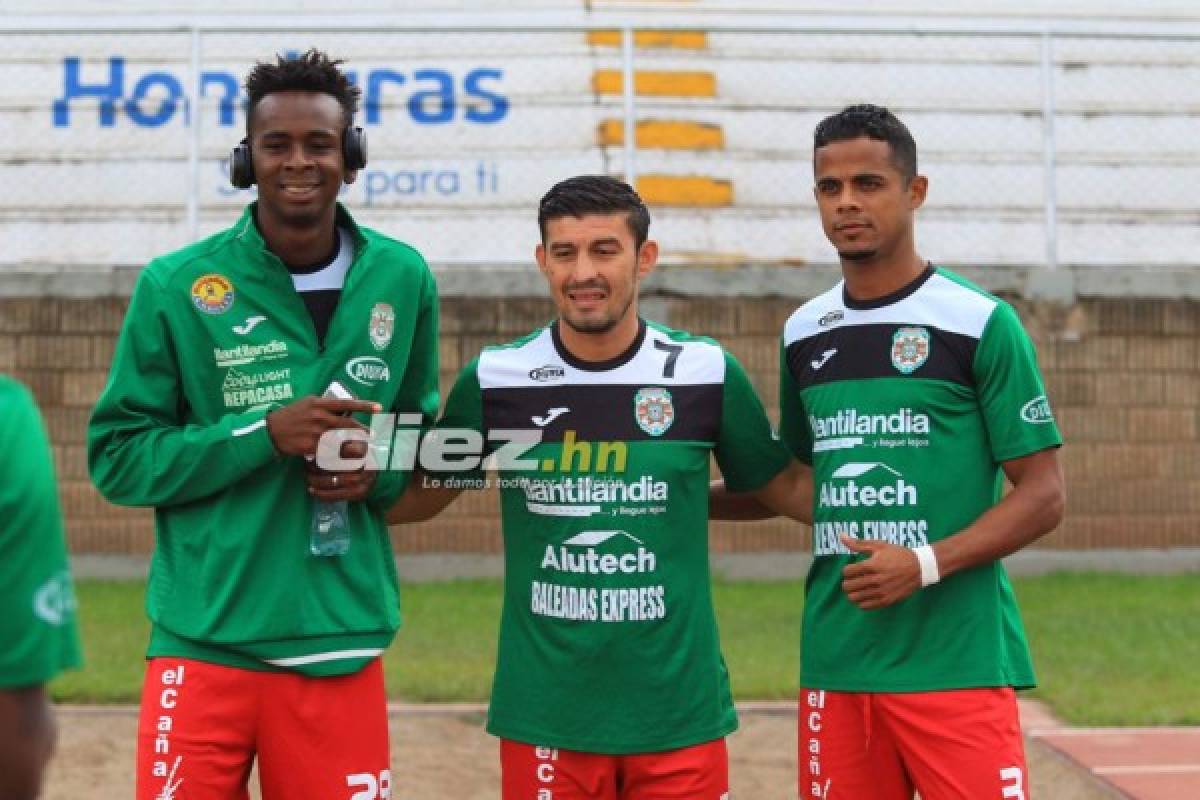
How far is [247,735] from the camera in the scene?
4141mm

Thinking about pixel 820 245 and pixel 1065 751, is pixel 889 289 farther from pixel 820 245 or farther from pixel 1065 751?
pixel 820 245

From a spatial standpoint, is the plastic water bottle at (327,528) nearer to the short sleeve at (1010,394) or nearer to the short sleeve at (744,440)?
the short sleeve at (744,440)

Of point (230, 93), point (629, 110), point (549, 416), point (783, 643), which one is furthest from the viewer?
point (230, 93)

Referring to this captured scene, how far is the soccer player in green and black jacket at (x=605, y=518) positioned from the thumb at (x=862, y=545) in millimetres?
387

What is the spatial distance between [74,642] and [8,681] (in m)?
0.13

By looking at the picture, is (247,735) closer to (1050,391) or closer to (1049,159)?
(1050,391)

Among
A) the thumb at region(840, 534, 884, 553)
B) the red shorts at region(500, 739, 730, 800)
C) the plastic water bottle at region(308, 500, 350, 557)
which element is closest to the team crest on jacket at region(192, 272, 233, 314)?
the plastic water bottle at region(308, 500, 350, 557)

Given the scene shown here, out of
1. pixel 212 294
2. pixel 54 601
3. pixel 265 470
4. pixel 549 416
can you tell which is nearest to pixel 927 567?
pixel 549 416

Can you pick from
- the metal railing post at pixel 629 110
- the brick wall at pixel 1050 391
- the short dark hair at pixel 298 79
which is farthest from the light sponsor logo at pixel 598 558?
the metal railing post at pixel 629 110

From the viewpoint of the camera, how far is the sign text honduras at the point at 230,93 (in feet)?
46.1

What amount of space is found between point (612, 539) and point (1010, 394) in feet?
3.46

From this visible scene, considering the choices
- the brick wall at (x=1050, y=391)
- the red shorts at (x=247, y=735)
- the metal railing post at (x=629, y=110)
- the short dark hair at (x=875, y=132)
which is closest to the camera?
the red shorts at (x=247, y=735)

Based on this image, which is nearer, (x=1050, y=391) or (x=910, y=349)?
(x=910, y=349)

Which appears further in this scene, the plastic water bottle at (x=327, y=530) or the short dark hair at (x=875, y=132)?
the short dark hair at (x=875, y=132)
